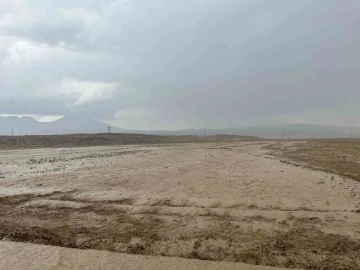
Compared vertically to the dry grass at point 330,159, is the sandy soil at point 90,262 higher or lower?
lower

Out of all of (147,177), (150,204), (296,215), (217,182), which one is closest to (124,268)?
(150,204)

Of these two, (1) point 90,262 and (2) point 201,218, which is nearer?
(1) point 90,262

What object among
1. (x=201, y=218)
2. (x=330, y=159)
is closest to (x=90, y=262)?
(x=201, y=218)

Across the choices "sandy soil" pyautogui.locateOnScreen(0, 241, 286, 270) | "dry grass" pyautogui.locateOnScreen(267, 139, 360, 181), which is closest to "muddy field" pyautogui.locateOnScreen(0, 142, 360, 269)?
"sandy soil" pyautogui.locateOnScreen(0, 241, 286, 270)

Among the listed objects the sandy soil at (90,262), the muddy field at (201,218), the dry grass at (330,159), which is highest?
the dry grass at (330,159)

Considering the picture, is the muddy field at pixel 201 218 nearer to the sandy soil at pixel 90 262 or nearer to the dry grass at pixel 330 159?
the sandy soil at pixel 90 262

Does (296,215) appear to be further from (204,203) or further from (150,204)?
(150,204)

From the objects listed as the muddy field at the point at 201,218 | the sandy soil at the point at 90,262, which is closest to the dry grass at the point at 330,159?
the muddy field at the point at 201,218

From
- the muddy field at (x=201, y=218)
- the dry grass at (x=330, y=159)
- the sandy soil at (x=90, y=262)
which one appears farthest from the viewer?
the dry grass at (x=330, y=159)

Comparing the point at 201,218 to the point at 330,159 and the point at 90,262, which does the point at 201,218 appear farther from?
the point at 330,159

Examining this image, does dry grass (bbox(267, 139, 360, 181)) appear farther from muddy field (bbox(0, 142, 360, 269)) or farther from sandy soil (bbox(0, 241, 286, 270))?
sandy soil (bbox(0, 241, 286, 270))

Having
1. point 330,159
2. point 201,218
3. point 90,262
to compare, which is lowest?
point 90,262

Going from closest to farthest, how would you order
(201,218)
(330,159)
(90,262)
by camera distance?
(90,262) → (201,218) → (330,159)

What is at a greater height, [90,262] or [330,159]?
[330,159]
